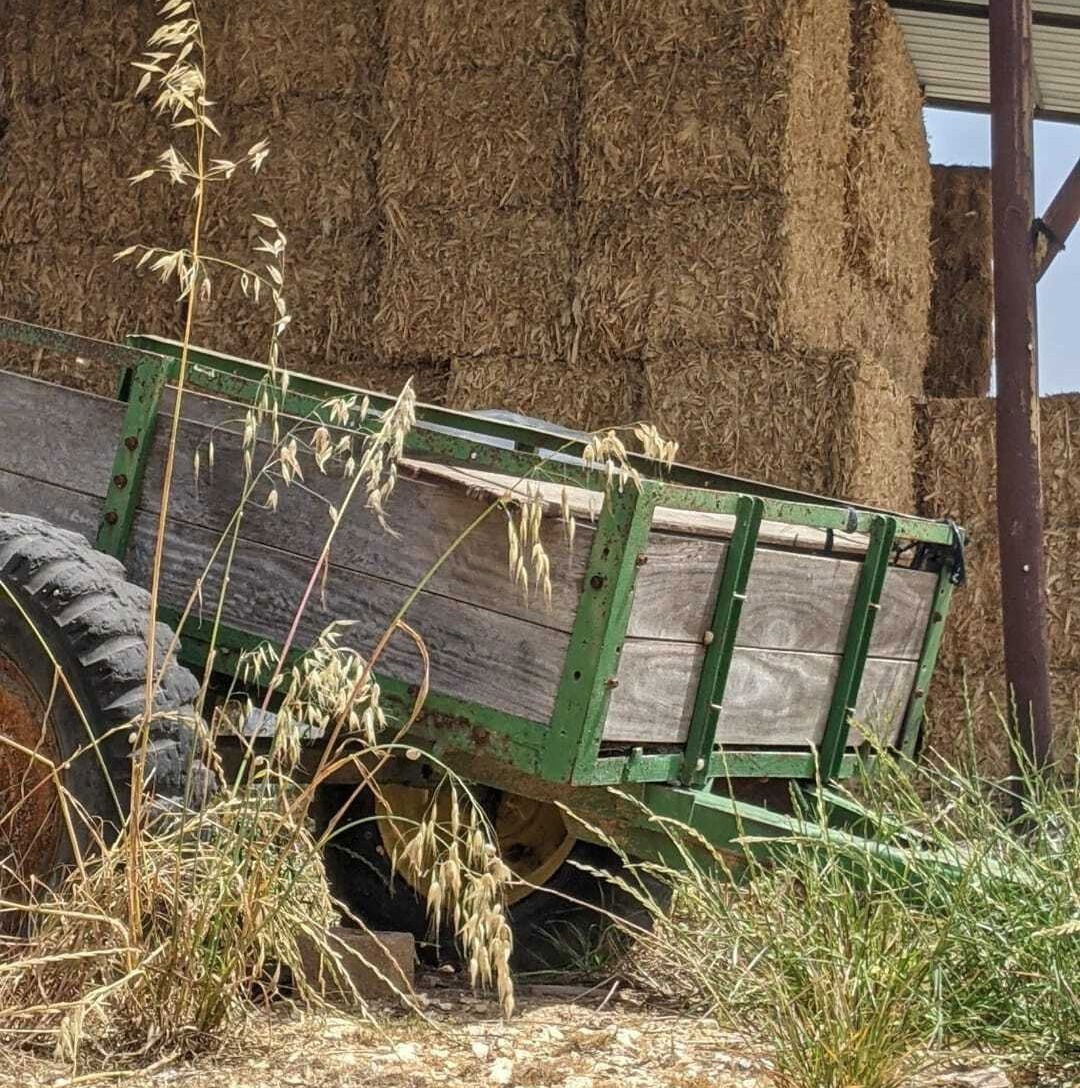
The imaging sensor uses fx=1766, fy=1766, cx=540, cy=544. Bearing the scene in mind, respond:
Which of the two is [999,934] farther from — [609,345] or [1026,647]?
[609,345]

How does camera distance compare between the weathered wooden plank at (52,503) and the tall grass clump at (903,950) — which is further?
the weathered wooden plank at (52,503)

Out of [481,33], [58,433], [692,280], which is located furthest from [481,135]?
[58,433]

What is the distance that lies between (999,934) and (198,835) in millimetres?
1369

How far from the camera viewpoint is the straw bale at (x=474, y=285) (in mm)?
6836

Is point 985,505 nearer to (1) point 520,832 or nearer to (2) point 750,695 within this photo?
(2) point 750,695

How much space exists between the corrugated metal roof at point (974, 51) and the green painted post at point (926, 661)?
14.1 ft

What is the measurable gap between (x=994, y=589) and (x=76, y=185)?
164 inches

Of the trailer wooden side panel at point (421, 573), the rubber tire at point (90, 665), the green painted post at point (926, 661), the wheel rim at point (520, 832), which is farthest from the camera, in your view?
the green painted post at point (926, 661)

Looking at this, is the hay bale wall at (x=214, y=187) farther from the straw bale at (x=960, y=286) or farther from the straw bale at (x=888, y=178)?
the straw bale at (x=960, y=286)

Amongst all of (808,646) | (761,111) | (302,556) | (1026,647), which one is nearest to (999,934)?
(808,646)

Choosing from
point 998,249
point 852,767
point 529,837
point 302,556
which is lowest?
point 529,837

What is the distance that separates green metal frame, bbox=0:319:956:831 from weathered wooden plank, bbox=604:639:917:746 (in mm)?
41

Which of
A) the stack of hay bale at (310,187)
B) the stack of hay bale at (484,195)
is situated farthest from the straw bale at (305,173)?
the stack of hay bale at (484,195)

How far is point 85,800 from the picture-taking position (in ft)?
11.1
